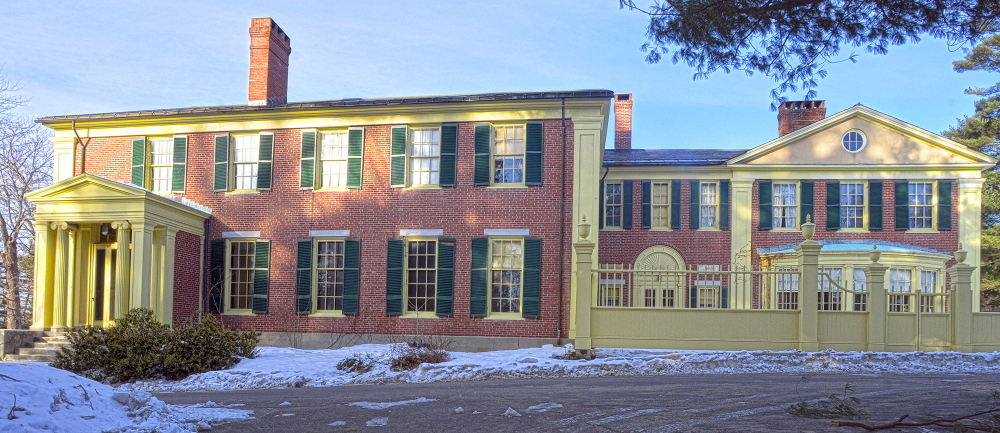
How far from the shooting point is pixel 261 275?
19906 mm

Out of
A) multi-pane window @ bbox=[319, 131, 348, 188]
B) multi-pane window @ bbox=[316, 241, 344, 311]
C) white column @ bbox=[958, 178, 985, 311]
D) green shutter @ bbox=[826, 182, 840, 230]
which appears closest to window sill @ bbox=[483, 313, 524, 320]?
multi-pane window @ bbox=[316, 241, 344, 311]

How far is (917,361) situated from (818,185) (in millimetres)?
11327

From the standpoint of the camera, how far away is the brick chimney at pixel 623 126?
95.9ft

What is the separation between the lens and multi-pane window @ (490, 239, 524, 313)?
18.7 m

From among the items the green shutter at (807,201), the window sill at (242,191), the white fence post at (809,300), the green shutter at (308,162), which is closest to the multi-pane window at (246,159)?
the window sill at (242,191)

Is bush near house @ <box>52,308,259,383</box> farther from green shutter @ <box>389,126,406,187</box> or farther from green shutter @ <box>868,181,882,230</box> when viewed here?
green shutter @ <box>868,181,882,230</box>

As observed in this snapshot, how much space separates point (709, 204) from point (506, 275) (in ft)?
31.2

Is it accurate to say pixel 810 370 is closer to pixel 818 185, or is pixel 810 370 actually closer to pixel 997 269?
pixel 818 185

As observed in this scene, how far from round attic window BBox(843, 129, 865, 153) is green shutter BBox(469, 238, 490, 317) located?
1272 centimetres

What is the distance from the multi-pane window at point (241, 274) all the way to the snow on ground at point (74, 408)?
11.9m

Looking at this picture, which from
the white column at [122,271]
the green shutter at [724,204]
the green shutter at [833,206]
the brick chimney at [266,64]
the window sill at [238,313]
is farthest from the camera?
the green shutter at [724,204]

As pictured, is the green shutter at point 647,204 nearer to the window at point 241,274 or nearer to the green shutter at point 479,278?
the green shutter at point 479,278

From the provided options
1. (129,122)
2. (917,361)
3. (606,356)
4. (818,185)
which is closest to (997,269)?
(818,185)

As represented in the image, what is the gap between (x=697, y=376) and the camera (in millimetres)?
13133
